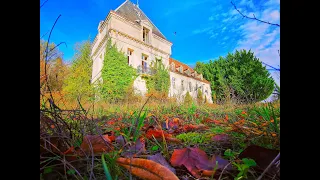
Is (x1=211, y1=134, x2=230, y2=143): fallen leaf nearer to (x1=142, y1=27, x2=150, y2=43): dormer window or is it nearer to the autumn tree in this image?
the autumn tree

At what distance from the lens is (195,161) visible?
0.33m

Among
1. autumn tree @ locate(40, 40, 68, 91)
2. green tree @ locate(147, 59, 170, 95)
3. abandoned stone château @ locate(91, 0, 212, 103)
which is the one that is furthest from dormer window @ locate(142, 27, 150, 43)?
autumn tree @ locate(40, 40, 68, 91)

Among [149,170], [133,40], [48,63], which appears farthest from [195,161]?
[133,40]

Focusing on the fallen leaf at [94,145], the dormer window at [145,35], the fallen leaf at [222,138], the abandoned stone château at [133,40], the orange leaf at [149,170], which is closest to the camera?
the orange leaf at [149,170]

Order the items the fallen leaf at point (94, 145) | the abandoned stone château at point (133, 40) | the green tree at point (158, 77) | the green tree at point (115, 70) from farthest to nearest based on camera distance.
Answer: the green tree at point (158, 77) < the green tree at point (115, 70) < the abandoned stone château at point (133, 40) < the fallen leaf at point (94, 145)

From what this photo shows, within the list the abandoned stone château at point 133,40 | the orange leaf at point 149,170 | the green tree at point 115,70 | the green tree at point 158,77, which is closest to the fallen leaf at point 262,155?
the orange leaf at point 149,170

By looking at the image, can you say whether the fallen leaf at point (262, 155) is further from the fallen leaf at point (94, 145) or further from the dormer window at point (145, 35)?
the dormer window at point (145, 35)

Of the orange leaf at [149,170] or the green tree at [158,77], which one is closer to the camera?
the orange leaf at [149,170]

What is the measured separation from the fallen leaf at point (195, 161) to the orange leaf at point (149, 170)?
0.07 m

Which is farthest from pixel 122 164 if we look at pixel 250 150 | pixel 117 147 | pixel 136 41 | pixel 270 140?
pixel 136 41

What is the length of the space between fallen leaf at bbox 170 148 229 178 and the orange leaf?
0.23 feet

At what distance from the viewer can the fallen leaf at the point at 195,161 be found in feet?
1.05
